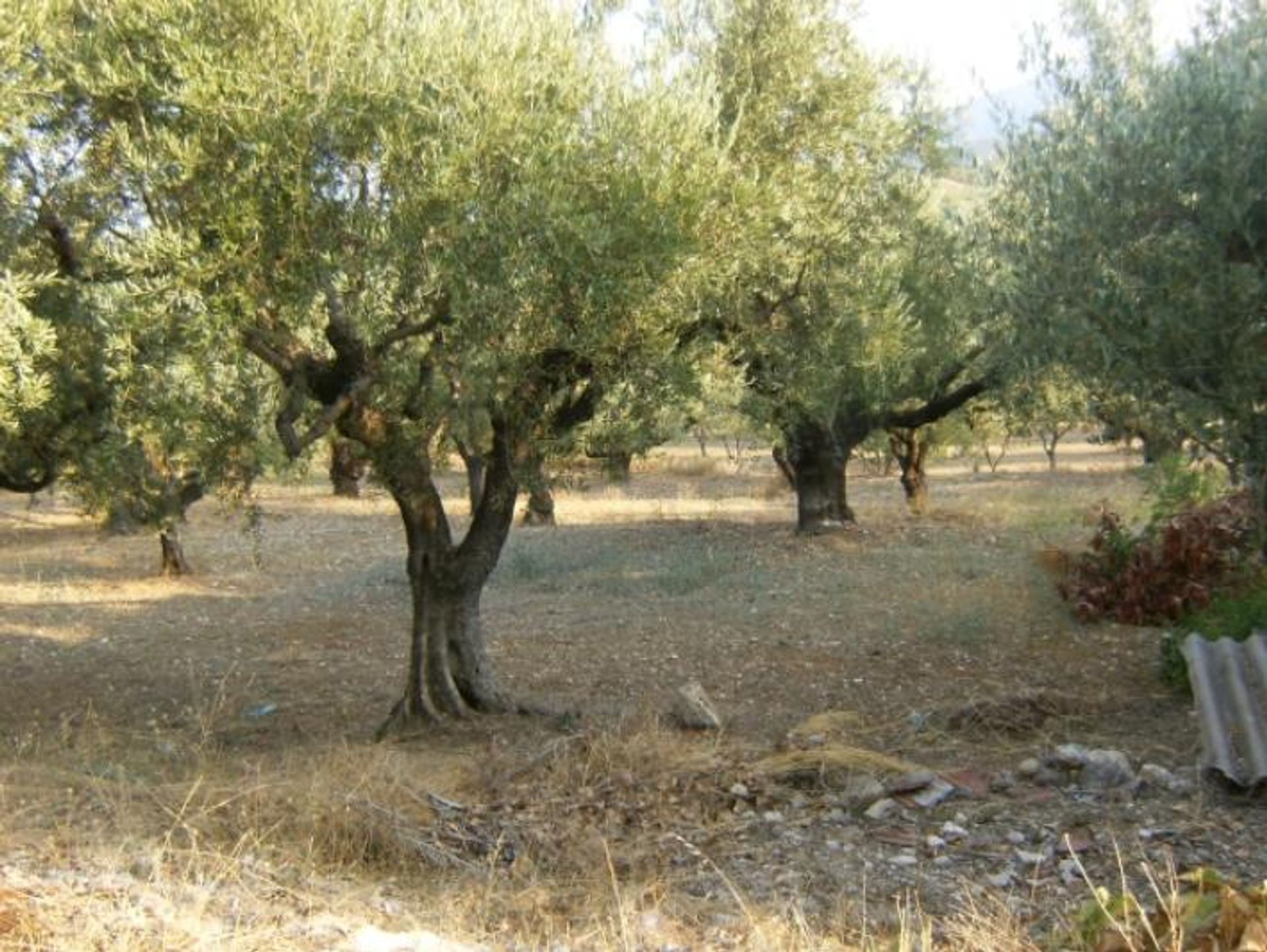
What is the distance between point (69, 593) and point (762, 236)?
50.5 ft

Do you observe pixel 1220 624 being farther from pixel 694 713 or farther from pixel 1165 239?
pixel 694 713

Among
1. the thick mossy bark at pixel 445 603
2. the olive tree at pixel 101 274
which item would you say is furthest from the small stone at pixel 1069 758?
the olive tree at pixel 101 274

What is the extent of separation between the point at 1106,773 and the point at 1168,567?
718 cm

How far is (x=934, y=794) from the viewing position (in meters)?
7.33

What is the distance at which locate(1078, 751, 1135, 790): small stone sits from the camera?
24.1 feet

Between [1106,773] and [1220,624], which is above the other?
[1220,624]

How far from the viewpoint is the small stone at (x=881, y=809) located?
7.11 meters

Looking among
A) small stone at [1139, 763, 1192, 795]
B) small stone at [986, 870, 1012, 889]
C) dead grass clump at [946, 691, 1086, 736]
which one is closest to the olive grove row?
small stone at [1139, 763, 1192, 795]

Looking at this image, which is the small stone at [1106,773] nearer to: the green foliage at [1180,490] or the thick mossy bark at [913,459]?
the green foliage at [1180,490]

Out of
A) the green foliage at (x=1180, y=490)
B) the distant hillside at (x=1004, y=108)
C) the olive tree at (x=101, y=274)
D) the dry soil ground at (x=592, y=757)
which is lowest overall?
the dry soil ground at (x=592, y=757)

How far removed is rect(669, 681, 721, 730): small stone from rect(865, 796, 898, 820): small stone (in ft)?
8.78

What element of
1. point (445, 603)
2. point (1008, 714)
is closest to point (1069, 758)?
point (1008, 714)

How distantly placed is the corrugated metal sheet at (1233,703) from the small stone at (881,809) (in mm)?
1890

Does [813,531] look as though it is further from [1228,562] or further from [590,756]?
[590,756]
